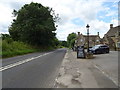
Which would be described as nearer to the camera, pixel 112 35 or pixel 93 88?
pixel 93 88

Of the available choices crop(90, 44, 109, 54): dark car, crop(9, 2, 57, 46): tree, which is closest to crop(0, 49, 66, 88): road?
crop(90, 44, 109, 54): dark car

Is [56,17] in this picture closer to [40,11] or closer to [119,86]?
[40,11]

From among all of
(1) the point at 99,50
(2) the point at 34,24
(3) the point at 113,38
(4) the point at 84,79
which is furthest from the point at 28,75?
(3) the point at 113,38

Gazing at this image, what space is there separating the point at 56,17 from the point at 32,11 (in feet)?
32.5

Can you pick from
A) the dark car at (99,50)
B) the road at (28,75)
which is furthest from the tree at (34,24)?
the road at (28,75)

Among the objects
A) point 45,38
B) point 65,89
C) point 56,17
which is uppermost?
point 56,17

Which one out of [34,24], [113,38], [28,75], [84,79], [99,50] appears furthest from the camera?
[113,38]

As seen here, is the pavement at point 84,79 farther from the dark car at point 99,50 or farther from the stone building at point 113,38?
the stone building at point 113,38

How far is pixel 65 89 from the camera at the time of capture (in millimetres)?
6211

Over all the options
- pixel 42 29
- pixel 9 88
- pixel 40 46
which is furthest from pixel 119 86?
pixel 40 46

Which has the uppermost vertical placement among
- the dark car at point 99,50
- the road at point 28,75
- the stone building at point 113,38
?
the stone building at point 113,38

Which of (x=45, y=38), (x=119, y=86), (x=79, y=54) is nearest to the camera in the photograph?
(x=119, y=86)

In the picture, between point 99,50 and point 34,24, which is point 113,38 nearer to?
point 34,24

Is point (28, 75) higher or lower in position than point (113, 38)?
lower
